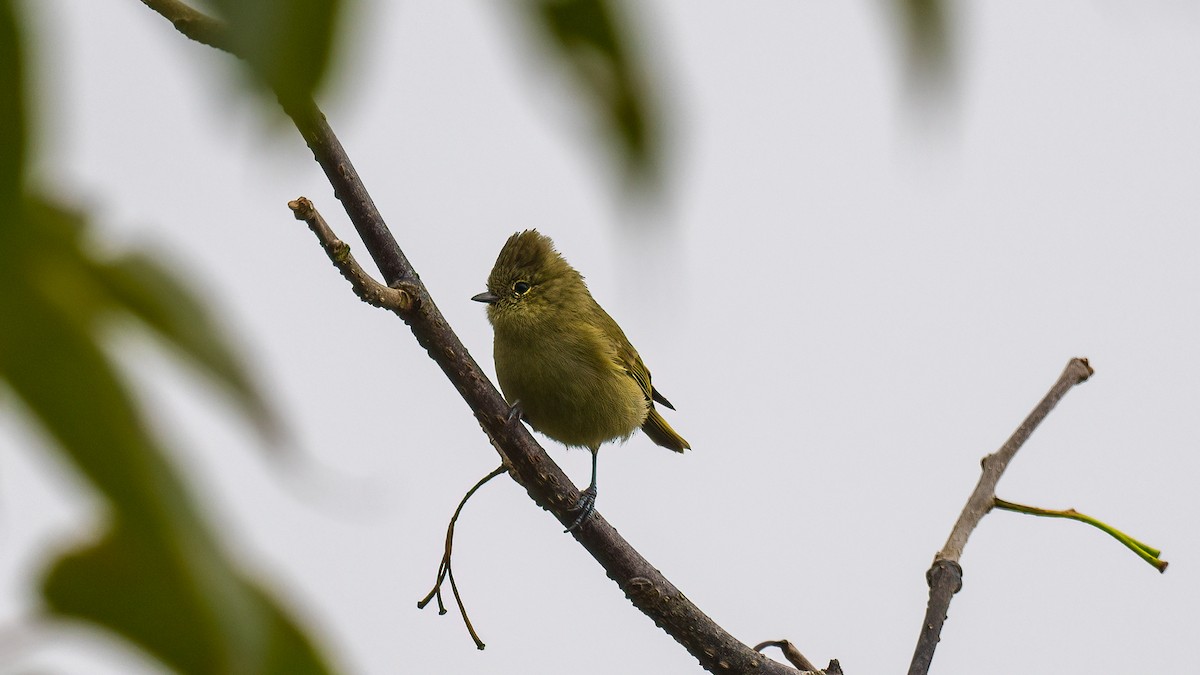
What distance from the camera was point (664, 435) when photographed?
252 inches

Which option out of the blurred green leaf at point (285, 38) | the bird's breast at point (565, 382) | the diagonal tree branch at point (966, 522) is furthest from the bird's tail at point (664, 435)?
the blurred green leaf at point (285, 38)

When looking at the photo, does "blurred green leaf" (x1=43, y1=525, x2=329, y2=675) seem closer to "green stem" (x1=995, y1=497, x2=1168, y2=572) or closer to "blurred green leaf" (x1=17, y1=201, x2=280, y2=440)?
"blurred green leaf" (x1=17, y1=201, x2=280, y2=440)

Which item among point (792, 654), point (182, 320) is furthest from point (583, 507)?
point (182, 320)

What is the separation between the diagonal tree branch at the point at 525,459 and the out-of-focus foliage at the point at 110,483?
1566mm

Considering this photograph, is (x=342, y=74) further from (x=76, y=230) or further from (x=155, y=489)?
(x=76, y=230)

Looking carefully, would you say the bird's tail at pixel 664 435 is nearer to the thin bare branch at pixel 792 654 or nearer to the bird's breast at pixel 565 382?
the bird's breast at pixel 565 382

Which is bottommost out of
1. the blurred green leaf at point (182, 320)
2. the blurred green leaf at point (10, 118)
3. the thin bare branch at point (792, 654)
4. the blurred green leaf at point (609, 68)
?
the thin bare branch at point (792, 654)

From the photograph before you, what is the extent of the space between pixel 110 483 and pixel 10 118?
164 mm

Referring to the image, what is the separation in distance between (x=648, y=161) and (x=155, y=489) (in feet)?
0.95

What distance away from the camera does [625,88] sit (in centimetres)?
60

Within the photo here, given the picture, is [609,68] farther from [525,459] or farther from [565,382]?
[565,382]

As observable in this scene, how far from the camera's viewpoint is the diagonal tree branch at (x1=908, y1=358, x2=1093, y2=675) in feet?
8.79

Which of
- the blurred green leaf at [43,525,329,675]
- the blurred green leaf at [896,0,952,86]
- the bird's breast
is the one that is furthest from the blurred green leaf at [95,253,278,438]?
the bird's breast

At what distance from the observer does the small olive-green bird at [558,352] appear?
511 centimetres
